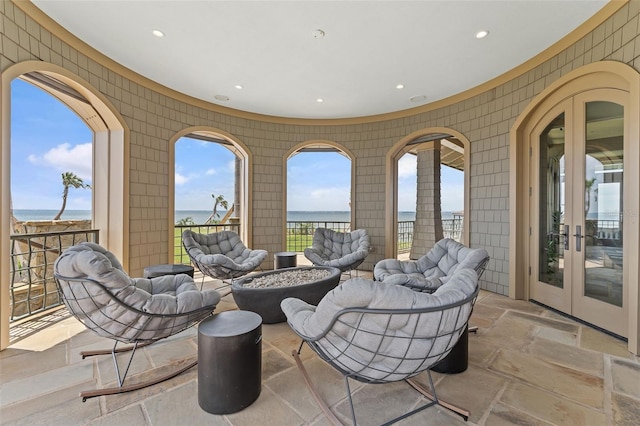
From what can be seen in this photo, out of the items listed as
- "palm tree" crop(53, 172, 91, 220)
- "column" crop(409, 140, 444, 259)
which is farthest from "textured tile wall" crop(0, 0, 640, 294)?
"palm tree" crop(53, 172, 91, 220)

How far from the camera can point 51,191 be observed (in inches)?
587

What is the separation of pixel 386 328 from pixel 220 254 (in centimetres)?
354

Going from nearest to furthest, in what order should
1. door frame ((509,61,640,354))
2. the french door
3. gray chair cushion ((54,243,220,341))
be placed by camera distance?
gray chair cushion ((54,243,220,341))
door frame ((509,61,640,354))
the french door

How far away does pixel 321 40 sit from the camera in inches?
126

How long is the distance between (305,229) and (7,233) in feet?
21.4

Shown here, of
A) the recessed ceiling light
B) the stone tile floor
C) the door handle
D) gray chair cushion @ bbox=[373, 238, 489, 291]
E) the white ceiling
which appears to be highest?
the recessed ceiling light

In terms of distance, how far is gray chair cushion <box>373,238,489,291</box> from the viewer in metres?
3.05

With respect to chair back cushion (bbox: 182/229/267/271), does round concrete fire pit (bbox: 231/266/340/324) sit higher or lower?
lower

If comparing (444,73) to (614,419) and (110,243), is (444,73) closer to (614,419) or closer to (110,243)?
(614,419)

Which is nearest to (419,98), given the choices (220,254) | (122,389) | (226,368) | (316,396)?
(220,254)

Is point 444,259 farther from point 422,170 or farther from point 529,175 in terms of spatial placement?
point 422,170

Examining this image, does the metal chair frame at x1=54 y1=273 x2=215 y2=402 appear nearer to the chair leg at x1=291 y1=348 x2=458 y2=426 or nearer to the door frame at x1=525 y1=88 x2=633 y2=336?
the chair leg at x1=291 y1=348 x2=458 y2=426

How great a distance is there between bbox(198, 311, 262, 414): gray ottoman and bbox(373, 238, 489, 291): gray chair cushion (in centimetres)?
180

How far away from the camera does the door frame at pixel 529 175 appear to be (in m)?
2.49
